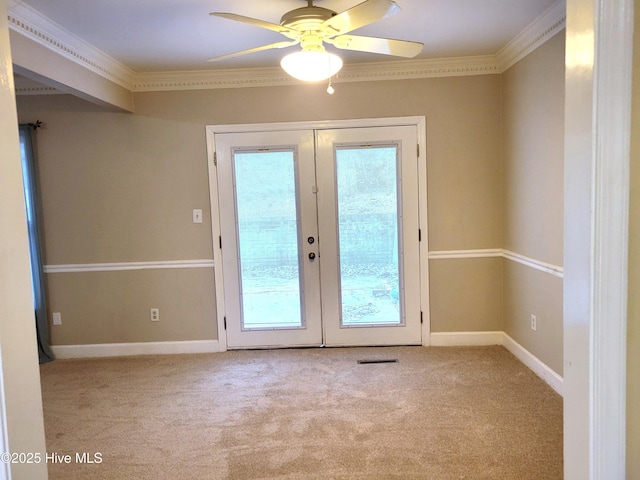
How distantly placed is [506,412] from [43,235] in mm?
3868

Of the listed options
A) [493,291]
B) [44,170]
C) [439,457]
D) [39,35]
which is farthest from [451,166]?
[44,170]

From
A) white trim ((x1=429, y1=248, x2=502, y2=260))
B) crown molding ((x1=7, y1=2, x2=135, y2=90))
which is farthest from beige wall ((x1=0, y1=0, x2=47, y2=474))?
white trim ((x1=429, y1=248, x2=502, y2=260))

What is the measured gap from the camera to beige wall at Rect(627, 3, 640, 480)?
831 mm

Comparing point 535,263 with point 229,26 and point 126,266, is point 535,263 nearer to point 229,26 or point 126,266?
point 229,26

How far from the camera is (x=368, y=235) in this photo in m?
3.64

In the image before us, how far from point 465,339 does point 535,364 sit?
709 mm

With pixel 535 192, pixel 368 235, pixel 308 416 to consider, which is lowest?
pixel 308 416

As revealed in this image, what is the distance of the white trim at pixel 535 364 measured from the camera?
2.75 m

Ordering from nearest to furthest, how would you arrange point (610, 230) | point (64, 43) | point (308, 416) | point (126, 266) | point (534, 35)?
point (610, 230)
point (308, 416)
point (64, 43)
point (534, 35)
point (126, 266)

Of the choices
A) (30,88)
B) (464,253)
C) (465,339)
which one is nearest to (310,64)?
(464,253)

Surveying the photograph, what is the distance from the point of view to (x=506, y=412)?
254 cm

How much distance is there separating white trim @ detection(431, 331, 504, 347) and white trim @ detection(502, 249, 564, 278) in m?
0.71

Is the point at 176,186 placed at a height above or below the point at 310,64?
below

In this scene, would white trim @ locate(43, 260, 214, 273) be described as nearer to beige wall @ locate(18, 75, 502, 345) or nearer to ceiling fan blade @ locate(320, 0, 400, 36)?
beige wall @ locate(18, 75, 502, 345)
